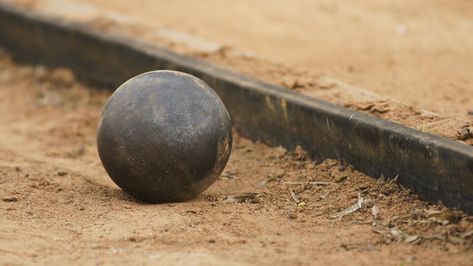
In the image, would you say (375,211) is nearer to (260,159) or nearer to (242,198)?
(242,198)

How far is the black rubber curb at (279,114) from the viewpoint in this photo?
5652mm

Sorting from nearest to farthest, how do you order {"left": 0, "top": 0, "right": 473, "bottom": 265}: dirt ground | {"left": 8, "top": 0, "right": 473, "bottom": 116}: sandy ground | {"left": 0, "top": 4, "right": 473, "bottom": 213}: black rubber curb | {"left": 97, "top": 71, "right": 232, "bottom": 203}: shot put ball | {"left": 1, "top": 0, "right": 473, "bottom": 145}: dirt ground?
{"left": 0, "top": 0, "right": 473, "bottom": 265}: dirt ground
{"left": 0, "top": 4, "right": 473, "bottom": 213}: black rubber curb
{"left": 97, "top": 71, "right": 232, "bottom": 203}: shot put ball
{"left": 1, "top": 0, "right": 473, "bottom": 145}: dirt ground
{"left": 8, "top": 0, "right": 473, "bottom": 116}: sandy ground

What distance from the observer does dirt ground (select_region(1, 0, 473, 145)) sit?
739 cm

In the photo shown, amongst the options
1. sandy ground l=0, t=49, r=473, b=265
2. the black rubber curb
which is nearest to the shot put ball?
sandy ground l=0, t=49, r=473, b=265

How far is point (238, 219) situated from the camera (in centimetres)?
578

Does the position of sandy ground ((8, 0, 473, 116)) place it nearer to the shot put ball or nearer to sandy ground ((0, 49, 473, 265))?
sandy ground ((0, 49, 473, 265))

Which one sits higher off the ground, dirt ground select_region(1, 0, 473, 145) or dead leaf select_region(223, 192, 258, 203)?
dirt ground select_region(1, 0, 473, 145)

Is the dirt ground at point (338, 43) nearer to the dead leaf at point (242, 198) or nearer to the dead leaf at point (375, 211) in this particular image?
the dead leaf at point (375, 211)

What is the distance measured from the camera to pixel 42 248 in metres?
5.25

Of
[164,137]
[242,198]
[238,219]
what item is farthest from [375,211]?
[164,137]

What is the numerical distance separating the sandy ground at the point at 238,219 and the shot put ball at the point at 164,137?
0.63ft

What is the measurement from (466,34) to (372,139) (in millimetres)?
4453

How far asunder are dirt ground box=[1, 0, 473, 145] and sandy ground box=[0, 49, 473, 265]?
2.23 feet

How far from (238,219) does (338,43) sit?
459 centimetres
